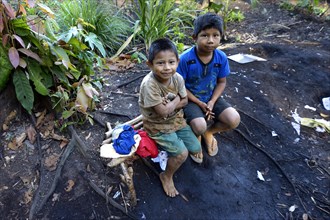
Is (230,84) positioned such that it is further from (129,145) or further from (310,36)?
(310,36)

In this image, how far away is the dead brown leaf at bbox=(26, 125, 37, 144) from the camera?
2.93 meters

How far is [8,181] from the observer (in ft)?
8.72

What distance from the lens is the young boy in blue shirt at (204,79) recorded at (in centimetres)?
254

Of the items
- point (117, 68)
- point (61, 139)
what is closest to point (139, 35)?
point (117, 68)

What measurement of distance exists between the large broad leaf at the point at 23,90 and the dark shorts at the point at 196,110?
1525mm

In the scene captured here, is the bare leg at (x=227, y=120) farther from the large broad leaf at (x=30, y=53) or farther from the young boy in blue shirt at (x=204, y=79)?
the large broad leaf at (x=30, y=53)

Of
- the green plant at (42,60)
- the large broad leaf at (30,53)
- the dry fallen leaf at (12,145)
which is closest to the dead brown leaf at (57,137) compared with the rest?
the green plant at (42,60)

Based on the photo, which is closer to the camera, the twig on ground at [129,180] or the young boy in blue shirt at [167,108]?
the young boy in blue shirt at [167,108]

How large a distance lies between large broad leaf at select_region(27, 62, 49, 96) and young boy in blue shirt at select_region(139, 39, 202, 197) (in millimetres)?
1085

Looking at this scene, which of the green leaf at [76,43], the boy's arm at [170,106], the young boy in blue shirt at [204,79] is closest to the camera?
the boy's arm at [170,106]

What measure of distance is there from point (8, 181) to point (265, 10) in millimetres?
7364

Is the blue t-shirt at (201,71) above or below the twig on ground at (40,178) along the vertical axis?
above

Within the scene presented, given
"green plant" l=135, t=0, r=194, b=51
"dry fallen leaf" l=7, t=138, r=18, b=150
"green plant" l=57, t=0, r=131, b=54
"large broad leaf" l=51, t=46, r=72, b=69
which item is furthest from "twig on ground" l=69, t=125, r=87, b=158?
"green plant" l=135, t=0, r=194, b=51

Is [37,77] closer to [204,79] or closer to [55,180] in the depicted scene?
[55,180]
